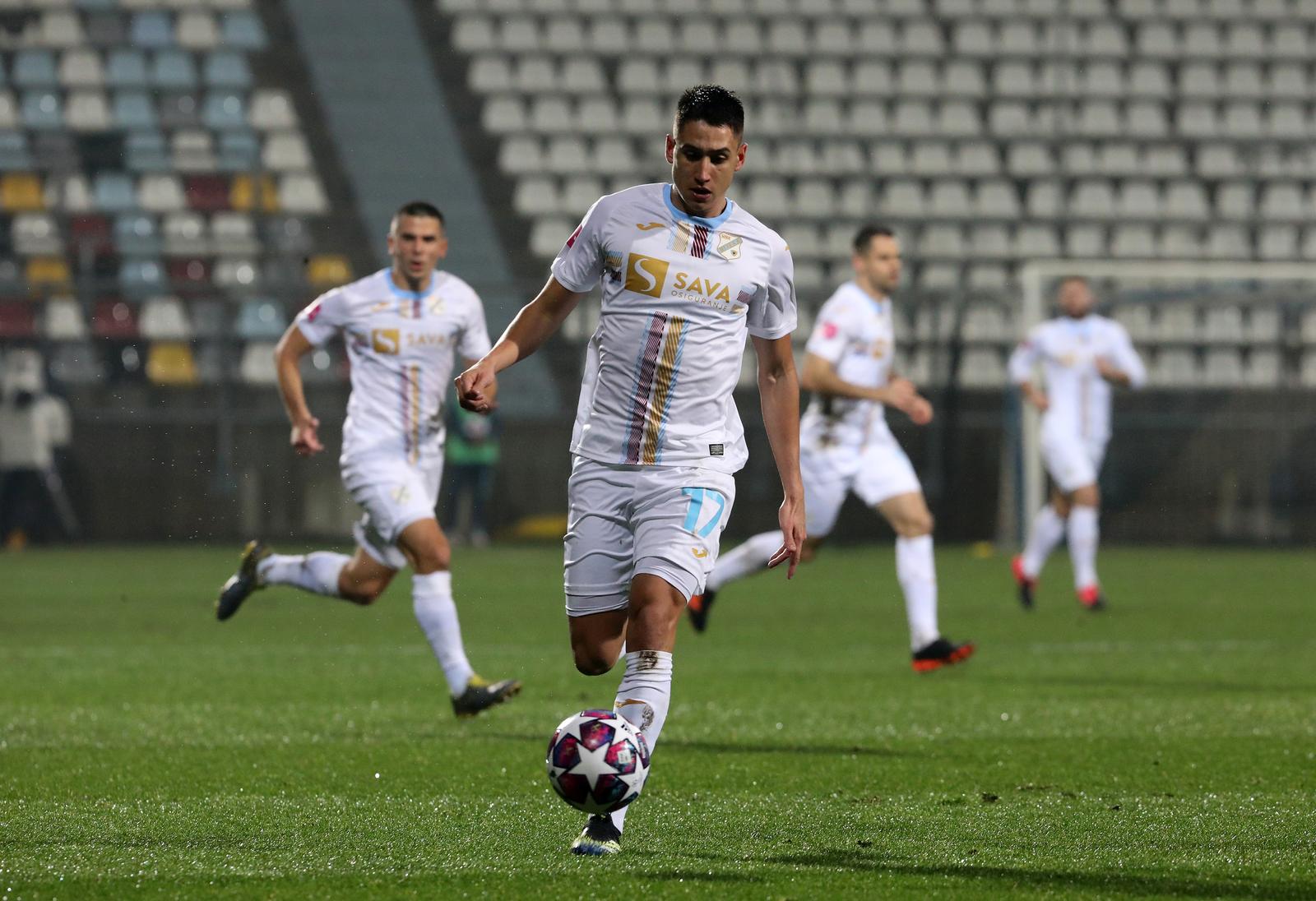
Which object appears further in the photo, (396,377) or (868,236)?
(868,236)

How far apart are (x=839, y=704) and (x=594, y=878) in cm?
358

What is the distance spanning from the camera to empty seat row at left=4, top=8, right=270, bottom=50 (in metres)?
22.9

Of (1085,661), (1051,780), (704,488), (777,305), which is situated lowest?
(1085,661)

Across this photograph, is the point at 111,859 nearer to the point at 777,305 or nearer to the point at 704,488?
the point at 704,488

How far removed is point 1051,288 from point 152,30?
1123 centimetres

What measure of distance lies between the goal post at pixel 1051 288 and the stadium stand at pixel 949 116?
1.62 meters

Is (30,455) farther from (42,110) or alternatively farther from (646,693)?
(646,693)

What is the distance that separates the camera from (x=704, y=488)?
15.3 ft

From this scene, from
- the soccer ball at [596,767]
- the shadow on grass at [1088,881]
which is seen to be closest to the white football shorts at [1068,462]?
the shadow on grass at [1088,881]

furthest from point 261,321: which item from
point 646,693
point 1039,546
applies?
point 646,693

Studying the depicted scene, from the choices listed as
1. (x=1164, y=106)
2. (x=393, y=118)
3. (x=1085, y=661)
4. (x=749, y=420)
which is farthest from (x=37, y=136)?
(x=1085, y=661)

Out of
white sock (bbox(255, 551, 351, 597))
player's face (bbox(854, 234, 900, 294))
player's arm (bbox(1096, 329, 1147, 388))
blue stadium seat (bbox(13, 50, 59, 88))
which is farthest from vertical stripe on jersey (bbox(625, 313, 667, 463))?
blue stadium seat (bbox(13, 50, 59, 88))

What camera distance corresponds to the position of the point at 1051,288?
2056 centimetres

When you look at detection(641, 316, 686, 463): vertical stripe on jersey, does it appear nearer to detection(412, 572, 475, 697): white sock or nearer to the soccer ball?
the soccer ball
